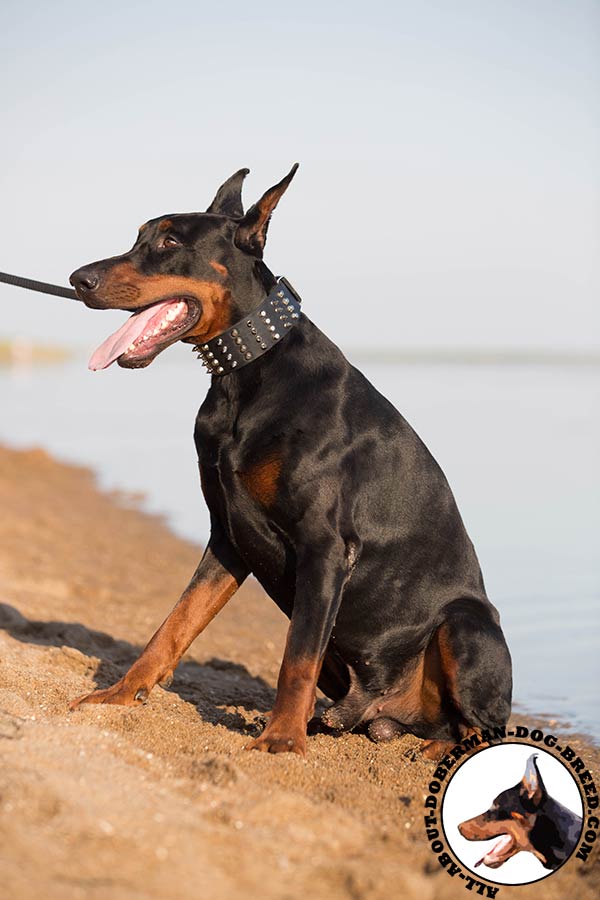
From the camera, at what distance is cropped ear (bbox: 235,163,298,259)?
13.8 ft

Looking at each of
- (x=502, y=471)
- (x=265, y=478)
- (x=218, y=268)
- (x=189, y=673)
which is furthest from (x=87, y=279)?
(x=502, y=471)

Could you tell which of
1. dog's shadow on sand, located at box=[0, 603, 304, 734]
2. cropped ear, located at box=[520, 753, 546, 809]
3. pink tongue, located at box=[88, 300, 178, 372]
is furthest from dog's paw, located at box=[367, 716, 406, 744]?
pink tongue, located at box=[88, 300, 178, 372]

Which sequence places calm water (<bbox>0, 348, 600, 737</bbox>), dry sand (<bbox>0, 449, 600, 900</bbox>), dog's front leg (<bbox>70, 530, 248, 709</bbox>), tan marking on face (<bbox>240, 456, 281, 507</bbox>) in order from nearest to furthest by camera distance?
dry sand (<bbox>0, 449, 600, 900</bbox>) → tan marking on face (<bbox>240, 456, 281, 507</bbox>) → dog's front leg (<bbox>70, 530, 248, 709</bbox>) → calm water (<bbox>0, 348, 600, 737</bbox>)

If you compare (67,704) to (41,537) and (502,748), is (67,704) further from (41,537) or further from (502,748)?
(41,537)

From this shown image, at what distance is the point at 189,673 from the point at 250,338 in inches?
83.8

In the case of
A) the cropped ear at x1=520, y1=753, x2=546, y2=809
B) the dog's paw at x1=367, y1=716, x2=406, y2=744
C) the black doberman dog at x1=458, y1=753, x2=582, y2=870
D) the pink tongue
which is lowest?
the dog's paw at x1=367, y1=716, x2=406, y2=744

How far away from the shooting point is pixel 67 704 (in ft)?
14.1

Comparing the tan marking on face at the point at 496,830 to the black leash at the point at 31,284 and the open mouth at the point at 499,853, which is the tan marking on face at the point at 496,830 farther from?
the black leash at the point at 31,284

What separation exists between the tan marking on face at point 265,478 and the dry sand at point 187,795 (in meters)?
0.91

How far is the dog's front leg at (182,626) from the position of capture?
4.30m

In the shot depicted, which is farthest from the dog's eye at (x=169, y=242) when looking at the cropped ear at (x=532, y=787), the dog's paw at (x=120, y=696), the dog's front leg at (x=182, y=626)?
the cropped ear at (x=532, y=787)

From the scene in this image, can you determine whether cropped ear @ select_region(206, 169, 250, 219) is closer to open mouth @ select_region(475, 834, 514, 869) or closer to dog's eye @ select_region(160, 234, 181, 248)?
dog's eye @ select_region(160, 234, 181, 248)

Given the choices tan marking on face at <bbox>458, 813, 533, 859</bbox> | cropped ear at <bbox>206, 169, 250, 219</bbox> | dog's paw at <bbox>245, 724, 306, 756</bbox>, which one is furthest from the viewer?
cropped ear at <bbox>206, 169, 250, 219</bbox>

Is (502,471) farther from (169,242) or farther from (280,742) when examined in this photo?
(280,742)
